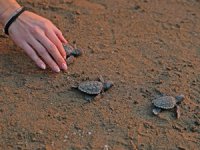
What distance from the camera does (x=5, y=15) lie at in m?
2.26

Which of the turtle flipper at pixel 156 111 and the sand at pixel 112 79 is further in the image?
the turtle flipper at pixel 156 111

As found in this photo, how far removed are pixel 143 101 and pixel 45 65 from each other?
1.76ft

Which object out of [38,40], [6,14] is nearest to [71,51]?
[38,40]

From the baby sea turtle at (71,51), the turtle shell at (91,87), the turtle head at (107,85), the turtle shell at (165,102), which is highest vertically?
the baby sea turtle at (71,51)

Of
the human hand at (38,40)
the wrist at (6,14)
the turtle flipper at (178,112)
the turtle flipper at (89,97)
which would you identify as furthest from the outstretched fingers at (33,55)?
the turtle flipper at (178,112)

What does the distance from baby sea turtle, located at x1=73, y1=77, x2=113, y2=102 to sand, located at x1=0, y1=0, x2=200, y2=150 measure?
0.03 metres

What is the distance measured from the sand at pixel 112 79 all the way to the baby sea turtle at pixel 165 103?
0.10ft

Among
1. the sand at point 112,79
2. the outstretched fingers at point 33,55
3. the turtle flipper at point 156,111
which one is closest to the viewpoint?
the sand at point 112,79

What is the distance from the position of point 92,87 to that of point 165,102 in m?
0.37

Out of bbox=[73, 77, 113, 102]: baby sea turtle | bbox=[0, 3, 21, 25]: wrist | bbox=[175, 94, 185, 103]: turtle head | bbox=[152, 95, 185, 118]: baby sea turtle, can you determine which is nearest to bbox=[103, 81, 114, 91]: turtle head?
bbox=[73, 77, 113, 102]: baby sea turtle

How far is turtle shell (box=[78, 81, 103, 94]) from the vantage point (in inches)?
86.4

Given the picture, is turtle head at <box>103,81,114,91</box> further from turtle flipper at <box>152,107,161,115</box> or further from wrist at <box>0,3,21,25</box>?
wrist at <box>0,3,21,25</box>

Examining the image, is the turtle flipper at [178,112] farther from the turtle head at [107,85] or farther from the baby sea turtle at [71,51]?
the baby sea turtle at [71,51]

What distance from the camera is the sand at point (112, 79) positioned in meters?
2.01
